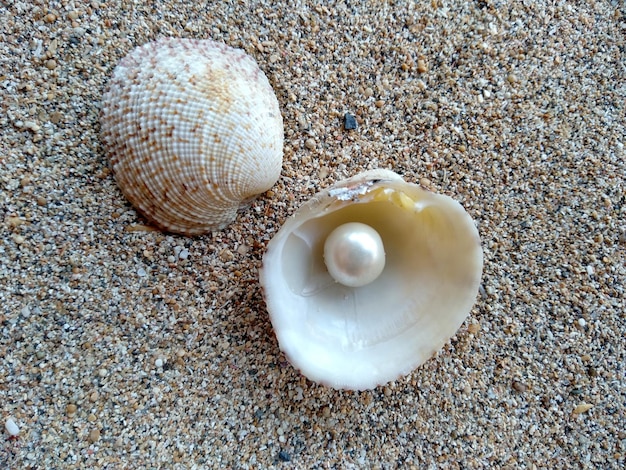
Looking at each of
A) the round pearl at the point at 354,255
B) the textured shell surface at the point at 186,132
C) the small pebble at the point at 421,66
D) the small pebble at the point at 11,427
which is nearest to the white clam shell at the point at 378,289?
the round pearl at the point at 354,255

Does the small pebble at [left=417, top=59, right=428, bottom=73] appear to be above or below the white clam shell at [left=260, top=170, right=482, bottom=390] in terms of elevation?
above

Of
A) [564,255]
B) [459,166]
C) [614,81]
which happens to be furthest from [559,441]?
[614,81]

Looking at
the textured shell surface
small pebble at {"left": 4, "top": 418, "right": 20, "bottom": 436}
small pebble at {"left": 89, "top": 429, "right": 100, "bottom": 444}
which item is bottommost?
small pebble at {"left": 89, "top": 429, "right": 100, "bottom": 444}

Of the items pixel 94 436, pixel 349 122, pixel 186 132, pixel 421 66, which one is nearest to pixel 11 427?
pixel 94 436

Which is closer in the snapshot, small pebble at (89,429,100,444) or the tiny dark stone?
small pebble at (89,429,100,444)

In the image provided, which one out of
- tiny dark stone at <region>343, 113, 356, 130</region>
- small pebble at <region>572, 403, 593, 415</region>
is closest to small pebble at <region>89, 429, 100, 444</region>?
tiny dark stone at <region>343, 113, 356, 130</region>

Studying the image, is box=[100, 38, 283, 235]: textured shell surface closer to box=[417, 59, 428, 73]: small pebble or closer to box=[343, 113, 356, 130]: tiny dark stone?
box=[343, 113, 356, 130]: tiny dark stone

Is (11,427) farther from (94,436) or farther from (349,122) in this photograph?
(349,122)
